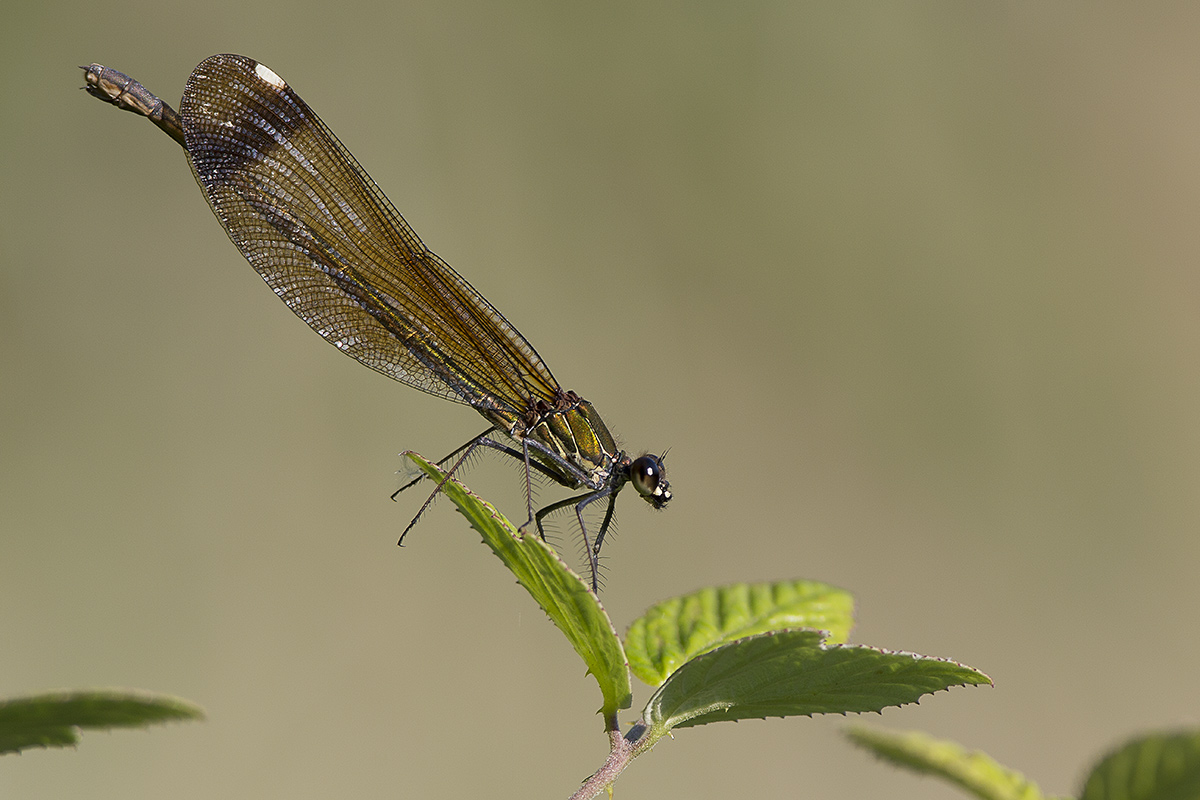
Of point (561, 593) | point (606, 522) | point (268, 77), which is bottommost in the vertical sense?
point (606, 522)

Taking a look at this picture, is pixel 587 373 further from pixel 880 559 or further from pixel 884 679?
pixel 884 679

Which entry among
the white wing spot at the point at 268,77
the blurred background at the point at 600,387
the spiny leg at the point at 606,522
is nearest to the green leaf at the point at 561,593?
the spiny leg at the point at 606,522

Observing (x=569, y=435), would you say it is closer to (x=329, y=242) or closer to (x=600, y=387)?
(x=329, y=242)

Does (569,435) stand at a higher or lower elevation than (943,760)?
higher

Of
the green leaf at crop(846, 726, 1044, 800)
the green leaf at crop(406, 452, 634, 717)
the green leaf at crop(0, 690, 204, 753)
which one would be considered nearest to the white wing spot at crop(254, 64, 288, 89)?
the green leaf at crop(406, 452, 634, 717)

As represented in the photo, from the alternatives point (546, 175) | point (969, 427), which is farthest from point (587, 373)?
point (969, 427)

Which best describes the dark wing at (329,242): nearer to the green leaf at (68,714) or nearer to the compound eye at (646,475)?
the compound eye at (646,475)

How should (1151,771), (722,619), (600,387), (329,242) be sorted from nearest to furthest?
(1151,771) → (722,619) → (329,242) → (600,387)

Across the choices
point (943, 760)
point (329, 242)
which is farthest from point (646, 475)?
point (943, 760)
